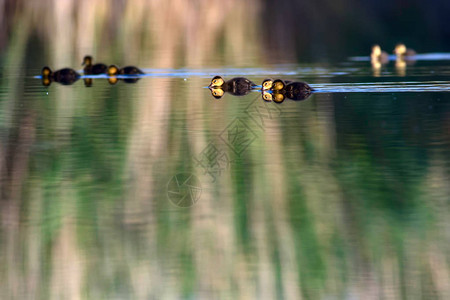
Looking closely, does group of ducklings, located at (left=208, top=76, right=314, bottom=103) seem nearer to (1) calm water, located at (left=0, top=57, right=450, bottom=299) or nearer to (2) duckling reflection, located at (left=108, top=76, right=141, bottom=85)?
(1) calm water, located at (left=0, top=57, right=450, bottom=299)

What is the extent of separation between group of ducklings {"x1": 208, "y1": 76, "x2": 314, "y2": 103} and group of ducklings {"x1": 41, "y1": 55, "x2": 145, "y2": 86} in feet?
9.18

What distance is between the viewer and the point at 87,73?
1820cm

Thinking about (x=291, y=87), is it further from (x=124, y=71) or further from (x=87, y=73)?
(x=87, y=73)

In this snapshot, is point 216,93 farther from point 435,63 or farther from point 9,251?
point 9,251

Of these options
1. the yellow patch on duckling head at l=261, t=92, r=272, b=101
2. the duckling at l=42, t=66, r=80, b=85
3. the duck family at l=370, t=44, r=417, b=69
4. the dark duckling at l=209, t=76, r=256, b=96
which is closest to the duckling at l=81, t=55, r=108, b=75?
the duckling at l=42, t=66, r=80, b=85

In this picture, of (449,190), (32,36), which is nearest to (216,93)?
(449,190)

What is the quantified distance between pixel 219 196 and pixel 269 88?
20.2 feet

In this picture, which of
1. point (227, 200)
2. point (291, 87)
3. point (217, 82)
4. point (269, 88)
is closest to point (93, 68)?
point (217, 82)

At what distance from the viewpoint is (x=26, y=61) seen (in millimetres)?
21172

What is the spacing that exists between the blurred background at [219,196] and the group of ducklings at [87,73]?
408 millimetres

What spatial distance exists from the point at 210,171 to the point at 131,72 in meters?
8.93

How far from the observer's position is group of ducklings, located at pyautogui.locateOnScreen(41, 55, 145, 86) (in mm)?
17109

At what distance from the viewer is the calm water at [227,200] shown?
21.3 ft

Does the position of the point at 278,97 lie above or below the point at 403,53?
below
